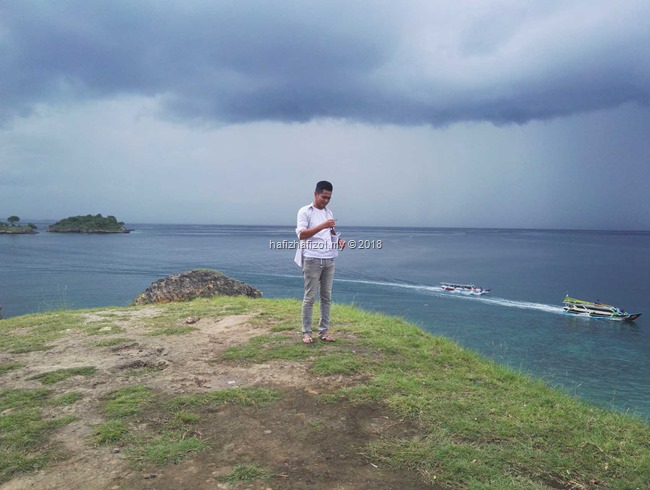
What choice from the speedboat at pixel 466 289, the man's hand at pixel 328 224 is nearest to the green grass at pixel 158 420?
the man's hand at pixel 328 224

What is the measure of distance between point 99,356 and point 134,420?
2.73 m

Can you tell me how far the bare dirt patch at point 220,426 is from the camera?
10.7 ft

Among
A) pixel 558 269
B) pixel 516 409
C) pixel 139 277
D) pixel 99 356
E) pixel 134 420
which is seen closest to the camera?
pixel 134 420

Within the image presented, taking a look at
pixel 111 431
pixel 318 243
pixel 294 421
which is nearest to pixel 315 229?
pixel 318 243

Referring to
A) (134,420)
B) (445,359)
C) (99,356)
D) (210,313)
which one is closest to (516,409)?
(445,359)

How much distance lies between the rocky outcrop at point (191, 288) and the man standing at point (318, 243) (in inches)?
363

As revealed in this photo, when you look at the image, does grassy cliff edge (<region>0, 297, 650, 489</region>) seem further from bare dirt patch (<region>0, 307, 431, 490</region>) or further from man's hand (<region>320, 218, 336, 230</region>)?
man's hand (<region>320, 218, 336, 230</region>)

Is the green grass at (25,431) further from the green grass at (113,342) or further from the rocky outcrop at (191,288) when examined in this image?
the rocky outcrop at (191,288)

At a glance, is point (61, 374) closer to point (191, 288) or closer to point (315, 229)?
point (315, 229)

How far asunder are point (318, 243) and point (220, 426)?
127 inches

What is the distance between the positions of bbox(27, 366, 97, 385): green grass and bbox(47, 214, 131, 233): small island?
515 ft

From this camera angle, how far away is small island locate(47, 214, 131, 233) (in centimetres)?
14325

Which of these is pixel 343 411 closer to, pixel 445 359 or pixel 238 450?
pixel 238 450

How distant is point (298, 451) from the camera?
3658 mm
